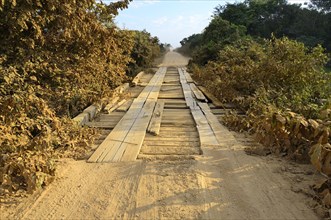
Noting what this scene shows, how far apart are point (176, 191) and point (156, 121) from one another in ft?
9.41

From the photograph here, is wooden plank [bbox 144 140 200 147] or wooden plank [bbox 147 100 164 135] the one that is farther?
wooden plank [bbox 147 100 164 135]

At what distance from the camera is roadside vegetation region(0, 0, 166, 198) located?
11.2 feet

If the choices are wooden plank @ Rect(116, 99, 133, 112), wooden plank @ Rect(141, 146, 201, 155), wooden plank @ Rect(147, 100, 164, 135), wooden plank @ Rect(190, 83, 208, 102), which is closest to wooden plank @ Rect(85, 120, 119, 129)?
wooden plank @ Rect(147, 100, 164, 135)

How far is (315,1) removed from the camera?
3447 centimetres

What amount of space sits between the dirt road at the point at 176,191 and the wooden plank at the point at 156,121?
1.36 metres

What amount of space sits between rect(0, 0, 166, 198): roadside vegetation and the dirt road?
11.8 inches

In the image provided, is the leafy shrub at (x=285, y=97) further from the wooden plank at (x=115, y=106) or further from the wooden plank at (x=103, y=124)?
the wooden plank at (x=115, y=106)

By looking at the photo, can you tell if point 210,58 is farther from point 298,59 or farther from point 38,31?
point 38,31

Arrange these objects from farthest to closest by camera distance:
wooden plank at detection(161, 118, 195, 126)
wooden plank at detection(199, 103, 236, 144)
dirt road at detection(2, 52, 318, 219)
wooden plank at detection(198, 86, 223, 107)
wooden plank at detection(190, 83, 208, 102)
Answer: wooden plank at detection(190, 83, 208, 102) < wooden plank at detection(198, 86, 223, 107) < wooden plank at detection(161, 118, 195, 126) < wooden plank at detection(199, 103, 236, 144) < dirt road at detection(2, 52, 318, 219)

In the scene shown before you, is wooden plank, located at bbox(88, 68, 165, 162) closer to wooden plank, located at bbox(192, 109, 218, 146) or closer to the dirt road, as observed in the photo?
the dirt road

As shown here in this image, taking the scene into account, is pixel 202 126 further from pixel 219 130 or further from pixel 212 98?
pixel 212 98

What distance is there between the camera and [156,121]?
6.04m

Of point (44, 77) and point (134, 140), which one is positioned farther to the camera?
point (44, 77)

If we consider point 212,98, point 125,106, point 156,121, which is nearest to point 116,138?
point 156,121
